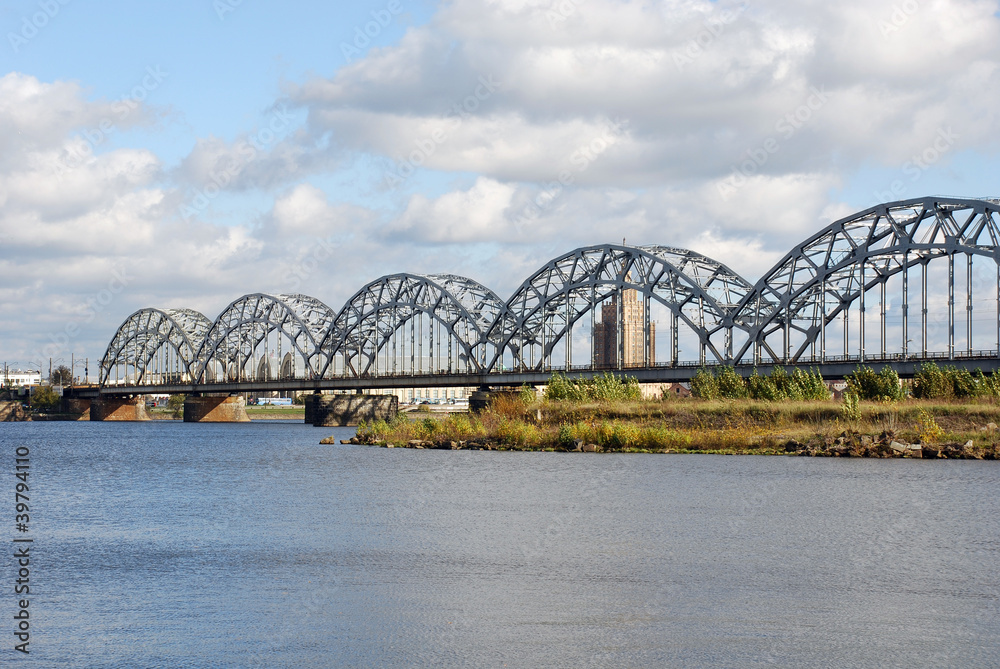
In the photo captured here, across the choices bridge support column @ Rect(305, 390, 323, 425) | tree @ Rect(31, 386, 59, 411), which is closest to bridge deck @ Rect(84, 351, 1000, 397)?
bridge support column @ Rect(305, 390, 323, 425)

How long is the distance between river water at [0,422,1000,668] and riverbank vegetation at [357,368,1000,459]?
1533 centimetres

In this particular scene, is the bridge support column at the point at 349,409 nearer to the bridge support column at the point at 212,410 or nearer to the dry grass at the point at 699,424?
the bridge support column at the point at 212,410

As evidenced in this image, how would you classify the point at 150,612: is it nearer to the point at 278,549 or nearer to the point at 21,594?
the point at 21,594

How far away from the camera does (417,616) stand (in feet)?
54.4

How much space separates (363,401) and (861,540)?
13195cm

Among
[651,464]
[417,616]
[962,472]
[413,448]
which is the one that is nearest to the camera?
[417,616]

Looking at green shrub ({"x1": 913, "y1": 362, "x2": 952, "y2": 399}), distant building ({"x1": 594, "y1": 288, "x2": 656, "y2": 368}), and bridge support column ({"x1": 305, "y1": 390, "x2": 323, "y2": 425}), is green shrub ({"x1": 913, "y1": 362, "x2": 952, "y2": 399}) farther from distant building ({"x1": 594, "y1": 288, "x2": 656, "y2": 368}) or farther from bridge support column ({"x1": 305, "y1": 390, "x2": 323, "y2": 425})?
bridge support column ({"x1": 305, "y1": 390, "x2": 323, "y2": 425})

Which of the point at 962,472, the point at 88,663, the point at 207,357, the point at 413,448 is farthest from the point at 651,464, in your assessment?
the point at 207,357

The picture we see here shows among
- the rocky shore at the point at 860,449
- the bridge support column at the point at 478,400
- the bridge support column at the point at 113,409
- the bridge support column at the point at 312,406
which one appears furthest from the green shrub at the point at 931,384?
the bridge support column at the point at 113,409

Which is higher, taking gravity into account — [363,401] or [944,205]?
[944,205]

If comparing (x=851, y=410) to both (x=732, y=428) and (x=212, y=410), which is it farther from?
(x=212, y=410)

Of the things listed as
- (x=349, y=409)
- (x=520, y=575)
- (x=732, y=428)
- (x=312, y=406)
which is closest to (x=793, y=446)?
(x=732, y=428)

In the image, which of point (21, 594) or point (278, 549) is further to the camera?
point (278, 549)

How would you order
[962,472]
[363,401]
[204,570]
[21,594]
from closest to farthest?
[21,594], [204,570], [962,472], [363,401]
